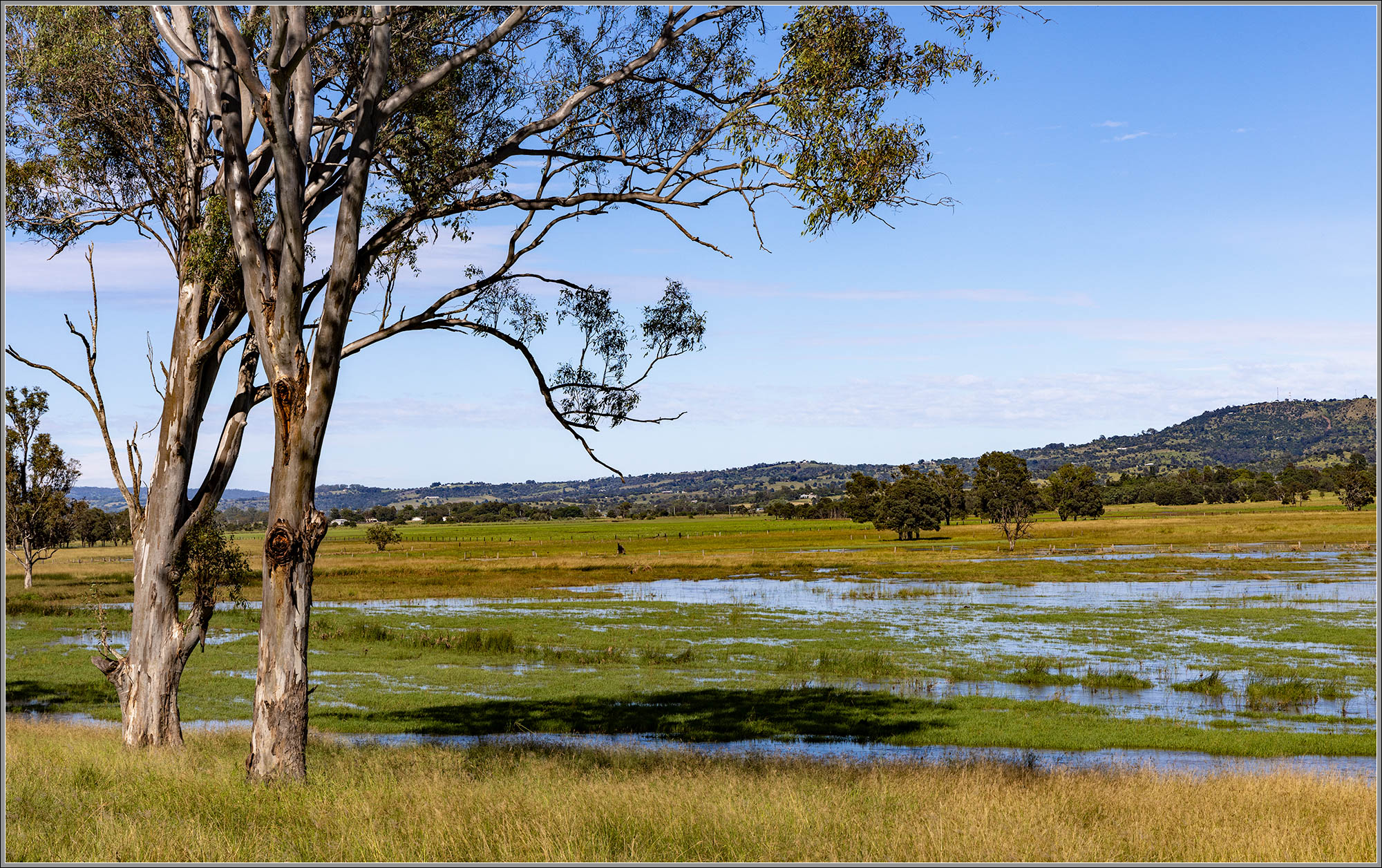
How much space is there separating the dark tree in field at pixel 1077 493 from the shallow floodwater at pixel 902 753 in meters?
124

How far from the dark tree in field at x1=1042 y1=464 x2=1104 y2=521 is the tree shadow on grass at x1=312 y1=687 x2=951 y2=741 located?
121703mm

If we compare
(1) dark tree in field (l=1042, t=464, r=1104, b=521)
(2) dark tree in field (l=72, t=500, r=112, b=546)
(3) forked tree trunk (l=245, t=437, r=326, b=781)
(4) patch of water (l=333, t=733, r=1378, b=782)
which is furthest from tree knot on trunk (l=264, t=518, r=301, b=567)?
(1) dark tree in field (l=1042, t=464, r=1104, b=521)

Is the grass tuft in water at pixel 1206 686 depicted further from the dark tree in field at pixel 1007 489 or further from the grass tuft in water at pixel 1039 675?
the dark tree in field at pixel 1007 489

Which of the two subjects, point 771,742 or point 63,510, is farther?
point 63,510

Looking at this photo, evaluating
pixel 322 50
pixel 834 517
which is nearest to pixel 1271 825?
pixel 322 50

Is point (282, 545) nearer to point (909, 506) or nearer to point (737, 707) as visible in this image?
point (737, 707)

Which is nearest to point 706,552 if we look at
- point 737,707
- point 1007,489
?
point 1007,489

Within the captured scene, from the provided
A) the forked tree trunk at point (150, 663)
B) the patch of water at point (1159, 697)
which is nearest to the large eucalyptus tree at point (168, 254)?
the forked tree trunk at point (150, 663)

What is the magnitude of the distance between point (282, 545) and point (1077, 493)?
14029cm

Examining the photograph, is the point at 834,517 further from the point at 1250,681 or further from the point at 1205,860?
the point at 1205,860

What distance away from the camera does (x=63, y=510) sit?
207 feet

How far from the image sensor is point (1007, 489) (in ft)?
329

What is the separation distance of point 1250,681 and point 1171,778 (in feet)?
47.9

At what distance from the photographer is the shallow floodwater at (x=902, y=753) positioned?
18.6 m
